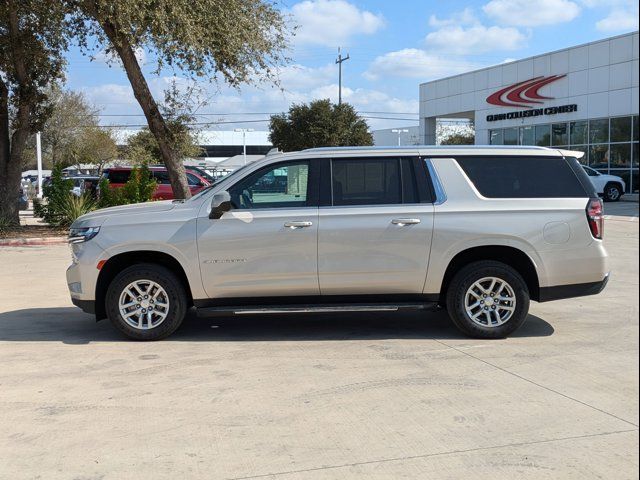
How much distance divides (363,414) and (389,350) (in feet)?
5.69

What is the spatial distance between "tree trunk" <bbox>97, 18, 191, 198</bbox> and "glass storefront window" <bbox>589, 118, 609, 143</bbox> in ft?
77.7

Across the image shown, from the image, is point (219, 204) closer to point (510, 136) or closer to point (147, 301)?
point (147, 301)

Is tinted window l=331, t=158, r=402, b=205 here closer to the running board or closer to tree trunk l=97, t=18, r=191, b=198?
the running board

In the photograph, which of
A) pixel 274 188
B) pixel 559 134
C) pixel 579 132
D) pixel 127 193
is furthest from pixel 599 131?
pixel 274 188

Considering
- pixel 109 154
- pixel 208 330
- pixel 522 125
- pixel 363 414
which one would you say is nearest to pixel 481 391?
pixel 363 414

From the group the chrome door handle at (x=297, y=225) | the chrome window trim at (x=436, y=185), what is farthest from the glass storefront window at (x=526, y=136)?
the chrome door handle at (x=297, y=225)

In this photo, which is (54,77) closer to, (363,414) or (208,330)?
(208,330)

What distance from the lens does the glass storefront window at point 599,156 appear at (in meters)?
33.0

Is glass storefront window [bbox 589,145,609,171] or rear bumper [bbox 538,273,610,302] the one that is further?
glass storefront window [bbox 589,145,609,171]

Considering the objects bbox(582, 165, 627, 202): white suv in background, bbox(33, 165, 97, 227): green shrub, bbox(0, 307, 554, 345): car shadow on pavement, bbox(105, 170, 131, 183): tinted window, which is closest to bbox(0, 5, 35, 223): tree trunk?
bbox(33, 165, 97, 227): green shrub

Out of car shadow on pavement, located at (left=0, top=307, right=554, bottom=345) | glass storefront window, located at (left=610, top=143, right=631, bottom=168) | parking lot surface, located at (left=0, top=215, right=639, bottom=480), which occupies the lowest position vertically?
Result: parking lot surface, located at (left=0, top=215, right=639, bottom=480)

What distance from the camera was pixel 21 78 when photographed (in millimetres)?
17641

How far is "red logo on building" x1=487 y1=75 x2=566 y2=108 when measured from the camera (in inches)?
1437

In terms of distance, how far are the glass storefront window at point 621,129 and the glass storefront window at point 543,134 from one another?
4.72m
